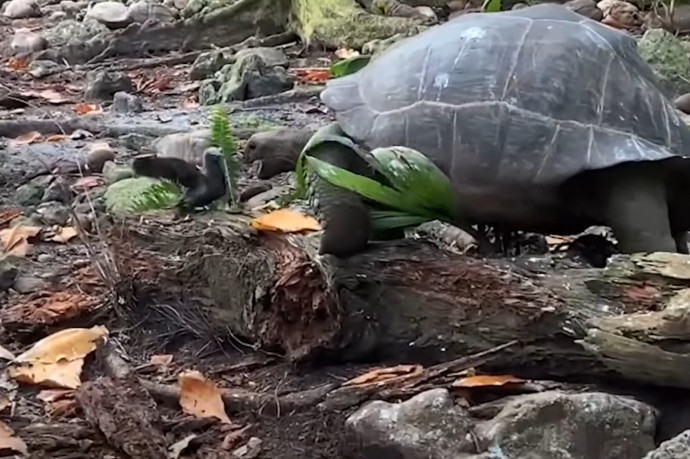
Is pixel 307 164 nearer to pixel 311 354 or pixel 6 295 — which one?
pixel 311 354

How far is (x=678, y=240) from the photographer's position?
2750 millimetres

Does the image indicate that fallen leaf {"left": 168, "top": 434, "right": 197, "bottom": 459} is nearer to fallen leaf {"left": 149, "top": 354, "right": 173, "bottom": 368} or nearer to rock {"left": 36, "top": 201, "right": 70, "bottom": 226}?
fallen leaf {"left": 149, "top": 354, "right": 173, "bottom": 368}

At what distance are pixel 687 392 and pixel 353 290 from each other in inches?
29.3

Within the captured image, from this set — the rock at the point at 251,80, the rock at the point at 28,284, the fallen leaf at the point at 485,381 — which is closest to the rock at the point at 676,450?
the fallen leaf at the point at 485,381

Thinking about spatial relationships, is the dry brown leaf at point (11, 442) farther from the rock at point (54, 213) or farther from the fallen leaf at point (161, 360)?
the rock at point (54, 213)

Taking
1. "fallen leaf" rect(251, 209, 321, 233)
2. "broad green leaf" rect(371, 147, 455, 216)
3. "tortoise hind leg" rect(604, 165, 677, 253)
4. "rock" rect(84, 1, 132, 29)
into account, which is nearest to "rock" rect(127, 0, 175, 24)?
"rock" rect(84, 1, 132, 29)

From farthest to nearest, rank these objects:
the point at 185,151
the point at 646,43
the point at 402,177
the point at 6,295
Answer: the point at 646,43 < the point at 185,151 < the point at 6,295 < the point at 402,177

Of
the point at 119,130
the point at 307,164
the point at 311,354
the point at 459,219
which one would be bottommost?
the point at 119,130

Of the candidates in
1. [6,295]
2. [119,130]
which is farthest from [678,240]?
[119,130]

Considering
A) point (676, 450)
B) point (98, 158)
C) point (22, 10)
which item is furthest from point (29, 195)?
point (22, 10)

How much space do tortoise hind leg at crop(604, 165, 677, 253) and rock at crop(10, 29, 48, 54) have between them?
19.9 feet

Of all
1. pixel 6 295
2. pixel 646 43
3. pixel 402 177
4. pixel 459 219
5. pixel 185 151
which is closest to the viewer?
pixel 402 177

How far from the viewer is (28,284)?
11.2ft

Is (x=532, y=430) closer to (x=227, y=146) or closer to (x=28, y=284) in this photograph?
(x=227, y=146)
